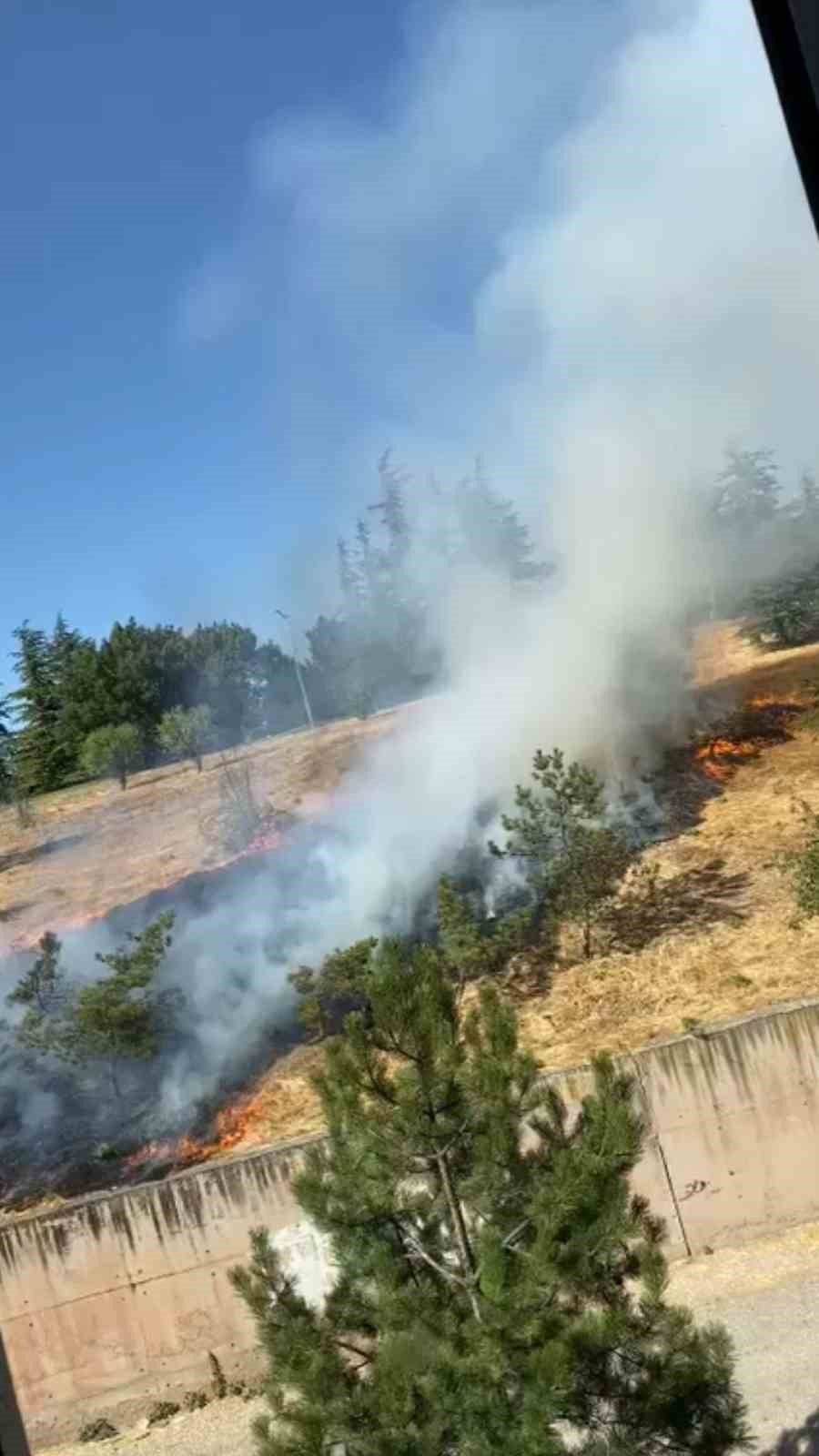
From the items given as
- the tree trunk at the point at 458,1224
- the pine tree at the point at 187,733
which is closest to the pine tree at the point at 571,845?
the tree trunk at the point at 458,1224

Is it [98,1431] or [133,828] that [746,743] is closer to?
[133,828]

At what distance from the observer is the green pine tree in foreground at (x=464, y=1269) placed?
8.55ft

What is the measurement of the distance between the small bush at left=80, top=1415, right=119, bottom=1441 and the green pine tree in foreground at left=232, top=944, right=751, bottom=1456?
4.21m

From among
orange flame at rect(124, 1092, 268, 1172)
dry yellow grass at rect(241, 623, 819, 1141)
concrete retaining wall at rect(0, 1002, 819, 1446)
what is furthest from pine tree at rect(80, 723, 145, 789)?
concrete retaining wall at rect(0, 1002, 819, 1446)

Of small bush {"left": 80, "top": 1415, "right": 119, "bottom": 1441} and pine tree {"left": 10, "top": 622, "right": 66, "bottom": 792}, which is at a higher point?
pine tree {"left": 10, "top": 622, "right": 66, "bottom": 792}

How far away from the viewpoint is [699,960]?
28.9 feet

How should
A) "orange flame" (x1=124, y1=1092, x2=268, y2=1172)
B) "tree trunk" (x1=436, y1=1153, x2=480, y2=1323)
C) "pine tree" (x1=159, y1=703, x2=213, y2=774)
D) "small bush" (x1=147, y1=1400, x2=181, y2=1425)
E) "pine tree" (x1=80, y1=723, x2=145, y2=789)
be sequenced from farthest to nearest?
1. "pine tree" (x1=80, y1=723, x2=145, y2=789)
2. "pine tree" (x1=159, y1=703, x2=213, y2=774)
3. "orange flame" (x1=124, y1=1092, x2=268, y2=1172)
4. "small bush" (x1=147, y1=1400, x2=181, y2=1425)
5. "tree trunk" (x1=436, y1=1153, x2=480, y2=1323)

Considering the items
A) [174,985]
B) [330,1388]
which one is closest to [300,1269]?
[330,1388]

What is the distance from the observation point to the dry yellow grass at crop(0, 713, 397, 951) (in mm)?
14867

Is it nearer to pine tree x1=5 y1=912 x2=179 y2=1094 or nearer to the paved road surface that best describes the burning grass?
pine tree x1=5 y1=912 x2=179 y2=1094

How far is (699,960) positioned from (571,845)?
61.0 inches

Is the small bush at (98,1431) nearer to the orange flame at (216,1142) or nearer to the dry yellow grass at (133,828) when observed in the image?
the orange flame at (216,1142)

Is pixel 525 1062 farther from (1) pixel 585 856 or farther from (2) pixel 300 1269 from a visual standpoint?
(1) pixel 585 856

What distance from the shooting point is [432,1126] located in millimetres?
2971
